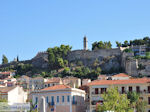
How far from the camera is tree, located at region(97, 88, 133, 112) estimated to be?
47844 mm

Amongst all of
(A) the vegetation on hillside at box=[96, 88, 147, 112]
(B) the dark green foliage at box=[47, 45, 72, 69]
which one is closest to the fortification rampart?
(B) the dark green foliage at box=[47, 45, 72, 69]

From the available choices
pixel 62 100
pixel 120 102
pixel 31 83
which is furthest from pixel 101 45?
pixel 120 102

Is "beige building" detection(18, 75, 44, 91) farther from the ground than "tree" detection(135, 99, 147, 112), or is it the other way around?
"beige building" detection(18, 75, 44, 91)

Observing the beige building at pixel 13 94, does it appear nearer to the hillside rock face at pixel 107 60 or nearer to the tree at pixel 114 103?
the tree at pixel 114 103

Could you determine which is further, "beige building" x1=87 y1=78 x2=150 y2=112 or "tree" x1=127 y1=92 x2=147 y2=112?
"beige building" x1=87 y1=78 x2=150 y2=112

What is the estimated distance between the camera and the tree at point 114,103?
157 feet

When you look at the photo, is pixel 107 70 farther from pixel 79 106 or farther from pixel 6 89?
pixel 79 106

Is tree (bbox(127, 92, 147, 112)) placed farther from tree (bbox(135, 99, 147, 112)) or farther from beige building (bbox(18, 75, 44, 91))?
beige building (bbox(18, 75, 44, 91))

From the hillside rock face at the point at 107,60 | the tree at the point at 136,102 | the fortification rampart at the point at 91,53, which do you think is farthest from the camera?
the fortification rampart at the point at 91,53

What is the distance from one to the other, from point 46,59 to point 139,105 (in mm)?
77531

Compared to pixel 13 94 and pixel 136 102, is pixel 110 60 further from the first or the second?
pixel 136 102

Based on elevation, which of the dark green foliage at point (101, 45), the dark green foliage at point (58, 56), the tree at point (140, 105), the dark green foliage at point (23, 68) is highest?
the dark green foliage at point (101, 45)

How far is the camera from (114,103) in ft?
159

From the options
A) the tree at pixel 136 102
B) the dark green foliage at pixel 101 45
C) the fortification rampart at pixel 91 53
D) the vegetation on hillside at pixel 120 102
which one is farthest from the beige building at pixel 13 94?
the dark green foliage at pixel 101 45
